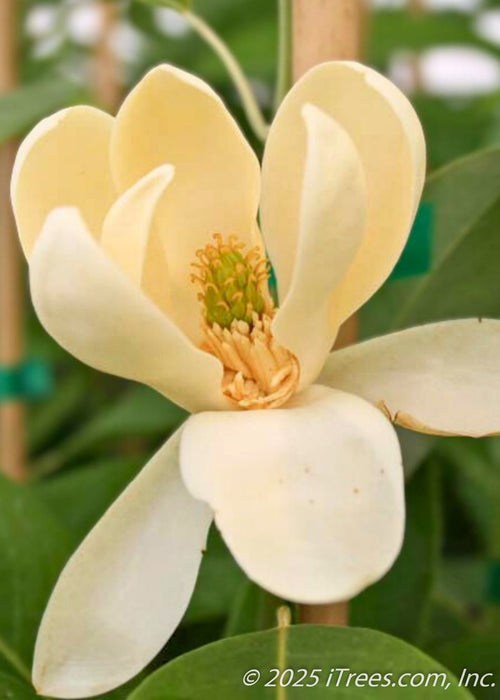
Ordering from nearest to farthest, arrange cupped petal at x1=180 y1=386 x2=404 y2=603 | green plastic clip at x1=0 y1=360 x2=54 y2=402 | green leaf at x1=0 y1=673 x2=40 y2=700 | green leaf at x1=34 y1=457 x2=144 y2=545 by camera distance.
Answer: cupped petal at x1=180 y1=386 x2=404 y2=603 < green leaf at x1=0 y1=673 x2=40 y2=700 < green leaf at x1=34 y1=457 x2=144 y2=545 < green plastic clip at x1=0 y1=360 x2=54 y2=402

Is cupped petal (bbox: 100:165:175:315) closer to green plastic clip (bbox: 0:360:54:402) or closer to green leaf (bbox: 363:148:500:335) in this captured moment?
green leaf (bbox: 363:148:500:335)

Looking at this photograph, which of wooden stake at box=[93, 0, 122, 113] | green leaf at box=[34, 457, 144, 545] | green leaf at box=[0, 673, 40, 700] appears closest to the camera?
green leaf at box=[0, 673, 40, 700]

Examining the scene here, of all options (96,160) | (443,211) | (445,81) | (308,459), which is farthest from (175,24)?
(308,459)

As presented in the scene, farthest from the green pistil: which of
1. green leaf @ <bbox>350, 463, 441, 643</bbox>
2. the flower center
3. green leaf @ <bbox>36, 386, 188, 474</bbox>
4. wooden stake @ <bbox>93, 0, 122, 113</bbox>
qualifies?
wooden stake @ <bbox>93, 0, 122, 113</bbox>

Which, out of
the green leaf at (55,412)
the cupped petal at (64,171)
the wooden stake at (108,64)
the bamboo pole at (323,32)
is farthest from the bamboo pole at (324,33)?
the green leaf at (55,412)

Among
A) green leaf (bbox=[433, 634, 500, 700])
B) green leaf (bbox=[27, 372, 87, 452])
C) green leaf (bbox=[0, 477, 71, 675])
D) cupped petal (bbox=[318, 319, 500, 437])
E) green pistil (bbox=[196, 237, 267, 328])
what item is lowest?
green leaf (bbox=[27, 372, 87, 452])

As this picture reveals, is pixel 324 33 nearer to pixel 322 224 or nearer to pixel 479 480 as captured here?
pixel 322 224

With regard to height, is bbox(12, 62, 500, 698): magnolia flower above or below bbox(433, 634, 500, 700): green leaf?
above
